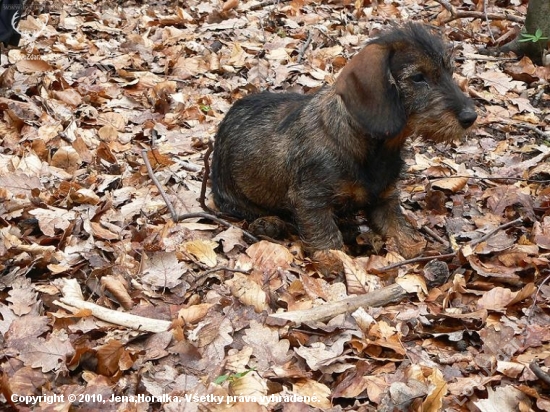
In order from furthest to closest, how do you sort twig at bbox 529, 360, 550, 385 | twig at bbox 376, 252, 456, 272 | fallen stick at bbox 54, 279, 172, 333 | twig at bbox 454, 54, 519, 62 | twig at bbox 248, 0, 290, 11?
1. twig at bbox 248, 0, 290, 11
2. twig at bbox 454, 54, 519, 62
3. twig at bbox 376, 252, 456, 272
4. fallen stick at bbox 54, 279, 172, 333
5. twig at bbox 529, 360, 550, 385

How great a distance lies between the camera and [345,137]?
15.2 feet

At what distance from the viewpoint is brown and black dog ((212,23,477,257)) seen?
434 centimetres

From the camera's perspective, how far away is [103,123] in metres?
6.79

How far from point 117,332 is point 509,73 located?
5567mm

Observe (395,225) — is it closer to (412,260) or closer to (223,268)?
(412,260)

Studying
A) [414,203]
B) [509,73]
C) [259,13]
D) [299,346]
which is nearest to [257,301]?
[299,346]

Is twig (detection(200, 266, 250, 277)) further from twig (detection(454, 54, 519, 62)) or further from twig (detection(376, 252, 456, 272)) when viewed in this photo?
twig (detection(454, 54, 519, 62))

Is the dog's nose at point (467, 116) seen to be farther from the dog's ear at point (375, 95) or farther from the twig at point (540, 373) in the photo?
the twig at point (540, 373)

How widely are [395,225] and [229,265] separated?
4.34 ft

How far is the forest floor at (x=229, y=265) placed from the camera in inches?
133

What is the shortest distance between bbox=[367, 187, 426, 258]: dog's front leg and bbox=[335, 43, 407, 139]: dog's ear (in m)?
0.72

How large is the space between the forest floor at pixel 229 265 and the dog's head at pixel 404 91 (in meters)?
0.90

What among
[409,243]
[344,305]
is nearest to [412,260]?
[409,243]

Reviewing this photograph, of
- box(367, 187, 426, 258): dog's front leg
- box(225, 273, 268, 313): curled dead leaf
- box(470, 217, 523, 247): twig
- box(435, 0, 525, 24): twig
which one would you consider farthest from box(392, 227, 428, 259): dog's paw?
box(435, 0, 525, 24): twig
